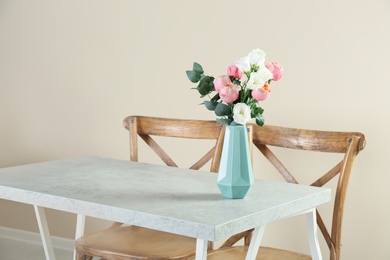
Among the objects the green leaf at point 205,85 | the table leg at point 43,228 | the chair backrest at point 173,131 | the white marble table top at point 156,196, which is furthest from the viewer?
the chair backrest at point 173,131

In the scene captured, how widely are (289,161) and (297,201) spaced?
1.11 meters

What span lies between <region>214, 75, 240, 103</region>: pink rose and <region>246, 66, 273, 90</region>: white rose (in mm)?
42

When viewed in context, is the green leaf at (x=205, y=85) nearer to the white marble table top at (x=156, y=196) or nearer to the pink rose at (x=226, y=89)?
the pink rose at (x=226, y=89)

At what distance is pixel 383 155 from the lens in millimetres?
3057

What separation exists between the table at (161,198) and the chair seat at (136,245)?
0.22m

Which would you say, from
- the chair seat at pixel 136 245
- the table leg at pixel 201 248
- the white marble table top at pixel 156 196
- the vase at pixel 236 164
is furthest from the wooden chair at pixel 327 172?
the table leg at pixel 201 248

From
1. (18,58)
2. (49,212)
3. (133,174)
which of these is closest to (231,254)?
(133,174)

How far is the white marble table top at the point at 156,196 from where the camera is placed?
75.7 inches

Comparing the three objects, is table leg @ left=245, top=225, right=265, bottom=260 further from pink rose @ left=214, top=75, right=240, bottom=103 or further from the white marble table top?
pink rose @ left=214, top=75, right=240, bottom=103

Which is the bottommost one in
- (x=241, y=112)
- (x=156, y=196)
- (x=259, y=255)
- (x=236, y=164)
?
(x=259, y=255)

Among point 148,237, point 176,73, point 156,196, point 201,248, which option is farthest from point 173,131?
point 201,248

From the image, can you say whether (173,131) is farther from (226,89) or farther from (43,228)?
(226,89)

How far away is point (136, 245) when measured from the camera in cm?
260

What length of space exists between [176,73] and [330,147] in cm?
122
